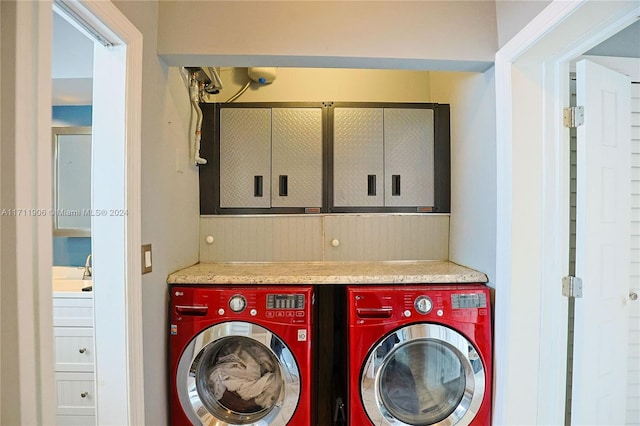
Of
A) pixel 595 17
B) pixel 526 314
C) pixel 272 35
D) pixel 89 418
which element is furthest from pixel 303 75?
pixel 89 418

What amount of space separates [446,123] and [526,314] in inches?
49.4

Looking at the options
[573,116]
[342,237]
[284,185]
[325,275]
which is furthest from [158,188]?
[573,116]

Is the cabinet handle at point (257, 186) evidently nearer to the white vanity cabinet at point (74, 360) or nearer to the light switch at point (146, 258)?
the light switch at point (146, 258)

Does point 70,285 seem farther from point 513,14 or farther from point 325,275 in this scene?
point 513,14

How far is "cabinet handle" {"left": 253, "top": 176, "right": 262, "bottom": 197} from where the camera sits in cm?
197

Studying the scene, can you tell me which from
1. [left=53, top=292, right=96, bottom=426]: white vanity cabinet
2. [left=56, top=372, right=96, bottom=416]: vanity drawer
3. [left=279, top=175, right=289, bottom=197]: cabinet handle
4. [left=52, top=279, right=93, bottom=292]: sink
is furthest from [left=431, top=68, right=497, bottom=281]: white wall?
[left=52, top=279, right=93, bottom=292]: sink

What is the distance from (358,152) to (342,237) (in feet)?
1.97

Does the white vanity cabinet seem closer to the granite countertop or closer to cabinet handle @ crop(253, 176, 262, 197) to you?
the granite countertop

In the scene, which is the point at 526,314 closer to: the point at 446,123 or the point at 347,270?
the point at 347,270

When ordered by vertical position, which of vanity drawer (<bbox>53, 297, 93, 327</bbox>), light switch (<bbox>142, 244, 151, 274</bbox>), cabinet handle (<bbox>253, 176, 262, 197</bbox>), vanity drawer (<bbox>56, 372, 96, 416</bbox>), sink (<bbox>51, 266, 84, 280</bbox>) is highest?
cabinet handle (<bbox>253, 176, 262, 197</bbox>)

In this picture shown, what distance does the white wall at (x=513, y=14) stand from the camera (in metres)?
1.19

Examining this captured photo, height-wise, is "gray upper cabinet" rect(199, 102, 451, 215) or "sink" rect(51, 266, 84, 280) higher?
"gray upper cabinet" rect(199, 102, 451, 215)

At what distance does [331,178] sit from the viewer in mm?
1981

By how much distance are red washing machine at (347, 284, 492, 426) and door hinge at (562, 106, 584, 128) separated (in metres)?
0.89
